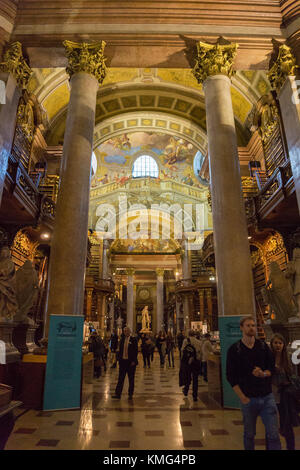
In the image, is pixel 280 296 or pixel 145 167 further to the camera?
pixel 145 167

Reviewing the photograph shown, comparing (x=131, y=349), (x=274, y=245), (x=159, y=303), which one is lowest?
(x=131, y=349)

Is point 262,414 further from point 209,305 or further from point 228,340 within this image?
point 209,305

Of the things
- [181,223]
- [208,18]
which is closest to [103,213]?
[181,223]

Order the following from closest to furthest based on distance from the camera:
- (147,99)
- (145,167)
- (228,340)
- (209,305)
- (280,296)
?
(228,340) < (280,296) < (147,99) < (209,305) < (145,167)

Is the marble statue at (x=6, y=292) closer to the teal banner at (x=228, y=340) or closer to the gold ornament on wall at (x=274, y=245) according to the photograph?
the teal banner at (x=228, y=340)

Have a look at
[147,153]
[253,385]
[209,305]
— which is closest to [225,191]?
[253,385]

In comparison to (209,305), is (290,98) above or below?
above

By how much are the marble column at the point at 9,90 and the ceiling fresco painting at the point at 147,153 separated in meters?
18.0

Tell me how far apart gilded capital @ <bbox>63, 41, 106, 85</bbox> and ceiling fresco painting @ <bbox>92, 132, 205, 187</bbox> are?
17883 millimetres

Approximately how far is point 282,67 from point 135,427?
7.96 meters

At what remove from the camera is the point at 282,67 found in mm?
6926

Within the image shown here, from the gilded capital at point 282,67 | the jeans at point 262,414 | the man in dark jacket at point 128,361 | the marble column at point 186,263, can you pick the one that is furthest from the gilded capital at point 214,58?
the marble column at point 186,263

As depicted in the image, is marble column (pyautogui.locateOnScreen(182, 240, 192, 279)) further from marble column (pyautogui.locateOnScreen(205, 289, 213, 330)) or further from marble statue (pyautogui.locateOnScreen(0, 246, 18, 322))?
marble statue (pyautogui.locateOnScreen(0, 246, 18, 322))

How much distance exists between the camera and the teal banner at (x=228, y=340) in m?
4.77
